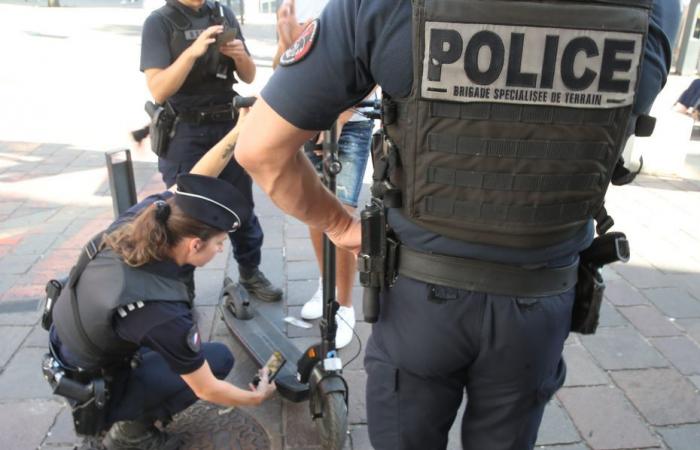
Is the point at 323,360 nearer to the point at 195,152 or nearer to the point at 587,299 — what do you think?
the point at 587,299

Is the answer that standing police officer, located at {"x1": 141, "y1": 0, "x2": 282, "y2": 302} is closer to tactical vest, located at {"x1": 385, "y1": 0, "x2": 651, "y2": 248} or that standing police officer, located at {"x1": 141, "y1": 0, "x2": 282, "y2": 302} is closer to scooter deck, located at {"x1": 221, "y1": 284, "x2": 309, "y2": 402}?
scooter deck, located at {"x1": 221, "y1": 284, "x2": 309, "y2": 402}

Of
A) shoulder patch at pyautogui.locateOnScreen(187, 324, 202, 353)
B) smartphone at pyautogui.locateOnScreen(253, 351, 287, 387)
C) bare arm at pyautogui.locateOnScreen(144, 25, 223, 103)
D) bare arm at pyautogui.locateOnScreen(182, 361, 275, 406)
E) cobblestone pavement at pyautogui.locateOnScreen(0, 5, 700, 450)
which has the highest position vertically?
bare arm at pyautogui.locateOnScreen(144, 25, 223, 103)

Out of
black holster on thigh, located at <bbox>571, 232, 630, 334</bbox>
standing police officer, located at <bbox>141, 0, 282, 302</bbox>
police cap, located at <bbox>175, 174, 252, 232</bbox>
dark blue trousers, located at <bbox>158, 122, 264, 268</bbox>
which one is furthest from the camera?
dark blue trousers, located at <bbox>158, 122, 264, 268</bbox>

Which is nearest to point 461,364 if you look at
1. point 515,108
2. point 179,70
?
point 515,108

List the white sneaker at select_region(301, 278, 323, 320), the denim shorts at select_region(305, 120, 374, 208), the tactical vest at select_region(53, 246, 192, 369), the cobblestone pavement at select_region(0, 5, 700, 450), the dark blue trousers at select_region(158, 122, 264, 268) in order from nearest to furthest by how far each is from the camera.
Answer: the tactical vest at select_region(53, 246, 192, 369) < the cobblestone pavement at select_region(0, 5, 700, 450) < the denim shorts at select_region(305, 120, 374, 208) < the dark blue trousers at select_region(158, 122, 264, 268) < the white sneaker at select_region(301, 278, 323, 320)

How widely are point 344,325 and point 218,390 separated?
1.13m

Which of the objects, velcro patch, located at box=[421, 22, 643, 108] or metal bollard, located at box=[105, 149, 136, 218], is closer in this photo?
velcro patch, located at box=[421, 22, 643, 108]

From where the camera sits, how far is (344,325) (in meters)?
3.17

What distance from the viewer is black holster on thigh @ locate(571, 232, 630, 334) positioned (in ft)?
4.96

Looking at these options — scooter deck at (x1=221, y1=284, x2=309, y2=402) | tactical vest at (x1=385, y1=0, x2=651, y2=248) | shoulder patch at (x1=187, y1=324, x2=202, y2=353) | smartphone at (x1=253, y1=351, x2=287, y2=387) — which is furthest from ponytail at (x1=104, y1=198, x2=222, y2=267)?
tactical vest at (x1=385, y1=0, x2=651, y2=248)

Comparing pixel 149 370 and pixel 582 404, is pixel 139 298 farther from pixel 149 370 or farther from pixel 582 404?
pixel 582 404

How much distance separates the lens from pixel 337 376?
2.32 meters

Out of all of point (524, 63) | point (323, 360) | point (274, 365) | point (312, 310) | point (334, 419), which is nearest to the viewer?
point (524, 63)

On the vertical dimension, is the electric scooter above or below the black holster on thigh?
below
